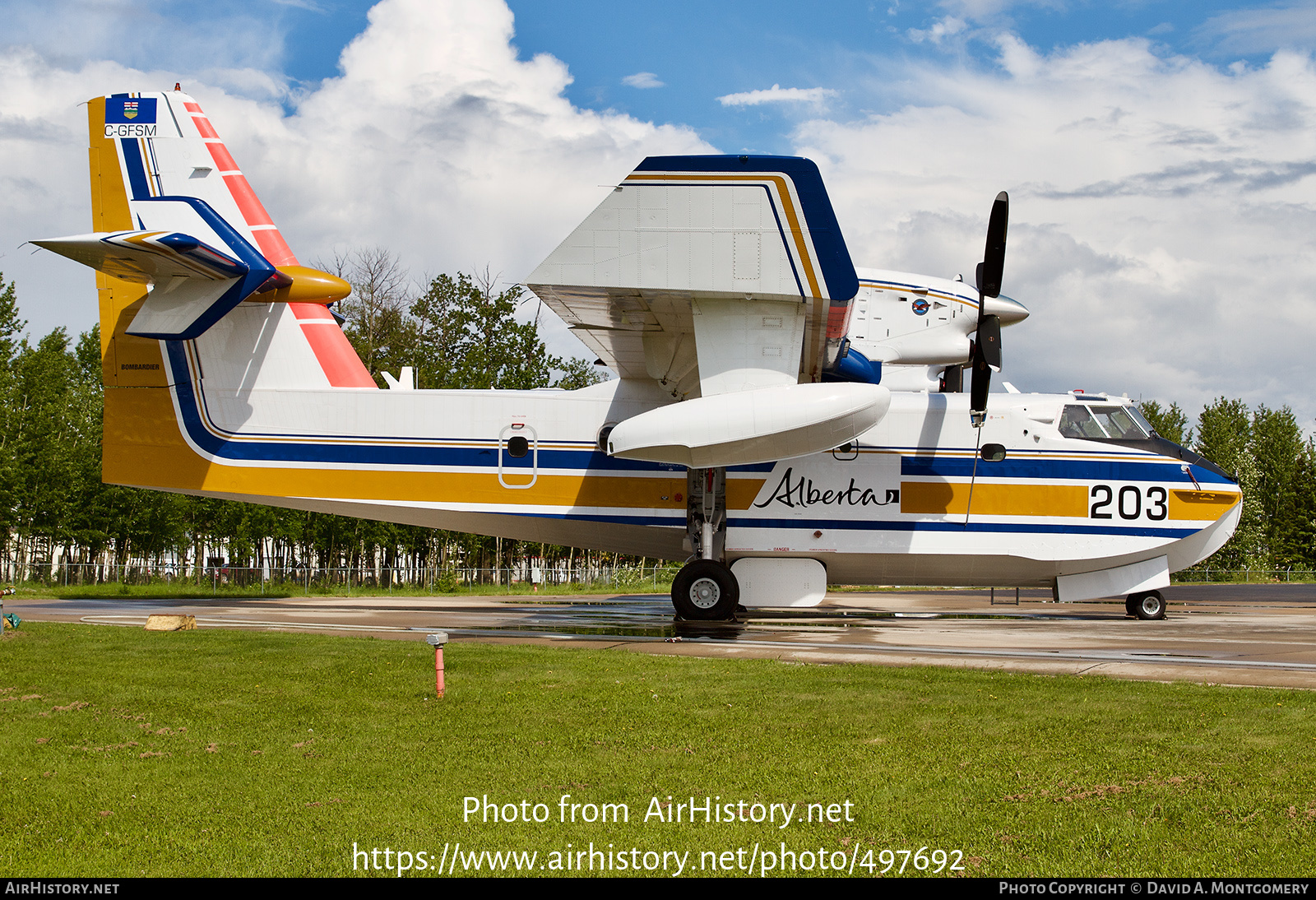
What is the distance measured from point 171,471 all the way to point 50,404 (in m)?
24.2

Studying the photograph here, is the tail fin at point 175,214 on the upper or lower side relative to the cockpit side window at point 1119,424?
upper

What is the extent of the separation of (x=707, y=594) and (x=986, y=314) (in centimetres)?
639

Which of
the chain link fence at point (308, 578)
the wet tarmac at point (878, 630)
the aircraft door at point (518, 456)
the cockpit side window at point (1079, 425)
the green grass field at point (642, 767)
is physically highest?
the cockpit side window at point (1079, 425)

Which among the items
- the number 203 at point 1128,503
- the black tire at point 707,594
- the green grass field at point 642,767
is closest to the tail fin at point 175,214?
the black tire at point 707,594

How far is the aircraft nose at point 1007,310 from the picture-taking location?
1620 cm

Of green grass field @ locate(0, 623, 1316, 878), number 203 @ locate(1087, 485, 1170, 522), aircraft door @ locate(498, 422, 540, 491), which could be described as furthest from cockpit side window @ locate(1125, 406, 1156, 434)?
aircraft door @ locate(498, 422, 540, 491)

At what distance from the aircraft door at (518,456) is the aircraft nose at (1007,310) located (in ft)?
26.3

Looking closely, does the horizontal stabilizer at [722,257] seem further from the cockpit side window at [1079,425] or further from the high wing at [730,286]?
the cockpit side window at [1079,425]

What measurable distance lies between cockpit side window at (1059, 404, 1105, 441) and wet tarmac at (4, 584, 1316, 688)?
10.4 feet

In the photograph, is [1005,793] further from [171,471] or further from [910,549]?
[171,471]

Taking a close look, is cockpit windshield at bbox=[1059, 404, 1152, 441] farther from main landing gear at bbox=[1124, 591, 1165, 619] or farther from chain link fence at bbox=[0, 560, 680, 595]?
chain link fence at bbox=[0, 560, 680, 595]

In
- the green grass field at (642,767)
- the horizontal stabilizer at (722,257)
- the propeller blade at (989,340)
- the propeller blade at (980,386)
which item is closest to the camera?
the green grass field at (642,767)

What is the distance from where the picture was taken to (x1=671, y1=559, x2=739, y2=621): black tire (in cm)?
1534

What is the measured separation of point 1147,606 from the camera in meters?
17.0
